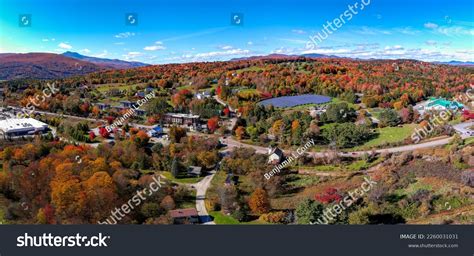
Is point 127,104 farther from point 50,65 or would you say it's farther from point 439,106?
point 439,106

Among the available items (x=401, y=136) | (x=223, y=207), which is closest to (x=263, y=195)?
(x=223, y=207)

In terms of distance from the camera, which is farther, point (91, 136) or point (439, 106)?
point (439, 106)

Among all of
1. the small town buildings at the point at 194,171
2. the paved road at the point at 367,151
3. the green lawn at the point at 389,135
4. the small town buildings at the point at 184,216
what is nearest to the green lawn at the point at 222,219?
the small town buildings at the point at 184,216

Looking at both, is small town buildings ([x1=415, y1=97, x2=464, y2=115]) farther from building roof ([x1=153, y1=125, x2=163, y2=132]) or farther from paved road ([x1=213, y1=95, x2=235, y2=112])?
building roof ([x1=153, y1=125, x2=163, y2=132])

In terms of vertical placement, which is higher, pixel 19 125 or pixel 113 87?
pixel 113 87

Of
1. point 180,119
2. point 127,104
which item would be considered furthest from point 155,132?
point 127,104

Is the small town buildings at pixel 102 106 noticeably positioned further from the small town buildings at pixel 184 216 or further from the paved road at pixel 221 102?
the small town buildings at pixel 184 216

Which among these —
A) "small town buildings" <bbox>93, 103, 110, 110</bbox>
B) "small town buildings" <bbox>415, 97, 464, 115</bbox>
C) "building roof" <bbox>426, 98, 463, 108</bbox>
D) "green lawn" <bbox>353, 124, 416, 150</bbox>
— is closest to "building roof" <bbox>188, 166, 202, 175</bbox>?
"small town buildings" <bbox>93, 103, 110, 110</bbox>
